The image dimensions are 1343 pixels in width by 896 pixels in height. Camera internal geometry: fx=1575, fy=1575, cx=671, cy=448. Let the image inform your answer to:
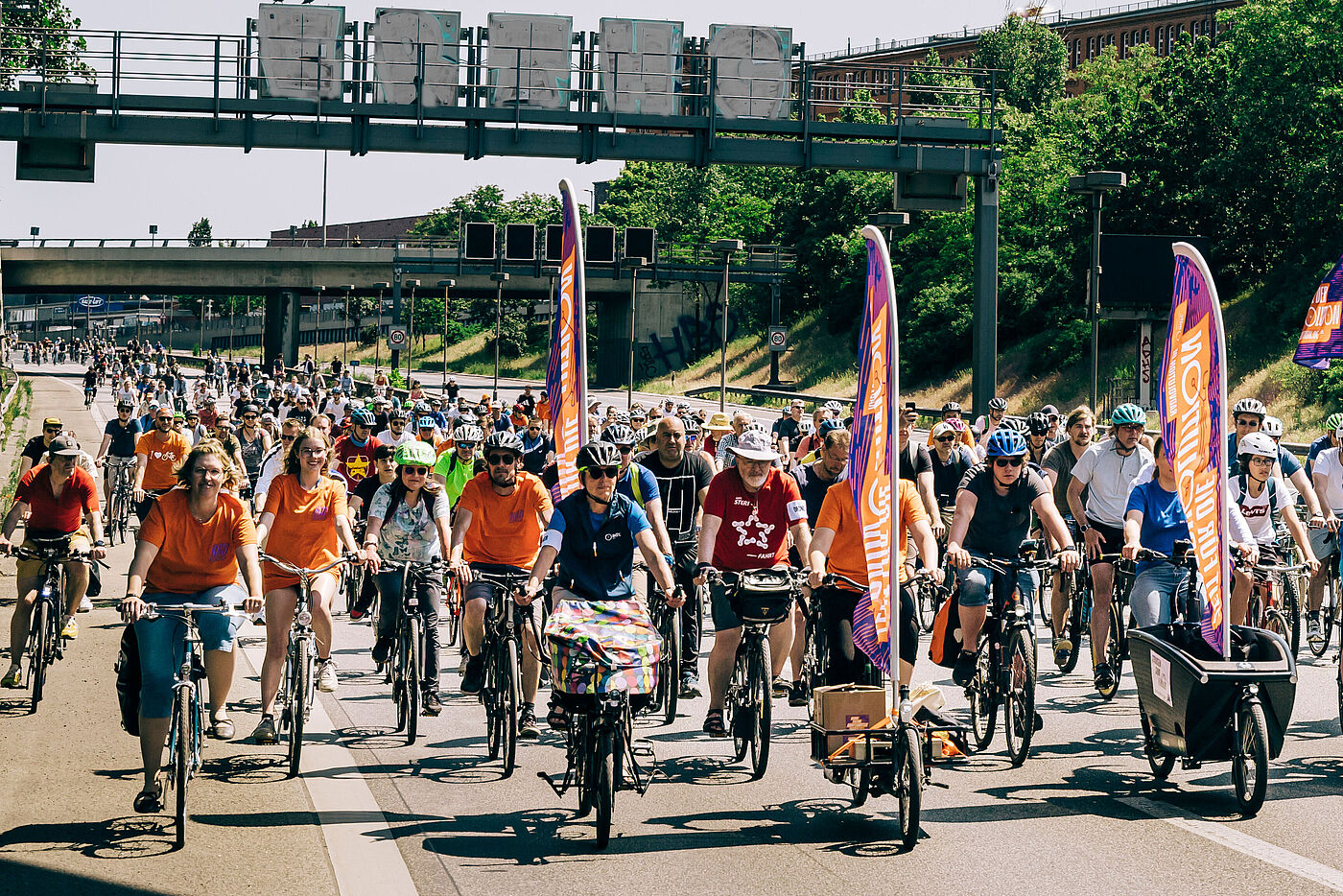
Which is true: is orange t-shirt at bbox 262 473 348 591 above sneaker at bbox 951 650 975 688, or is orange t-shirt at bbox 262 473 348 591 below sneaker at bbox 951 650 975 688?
above

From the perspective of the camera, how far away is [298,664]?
866cm

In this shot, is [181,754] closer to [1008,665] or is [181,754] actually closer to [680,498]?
[1008,665]

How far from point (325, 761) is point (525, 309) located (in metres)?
108

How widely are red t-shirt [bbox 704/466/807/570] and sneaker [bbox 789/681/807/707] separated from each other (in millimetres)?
908

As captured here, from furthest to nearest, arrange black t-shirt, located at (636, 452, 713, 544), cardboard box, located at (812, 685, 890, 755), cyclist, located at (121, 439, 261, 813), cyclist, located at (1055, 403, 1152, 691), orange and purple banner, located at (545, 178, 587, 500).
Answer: black t-shirt, located at (636, 452, 713, 544) < cyclist, located at (1055, 403, 1152, 691) < orange and purple banner, located at (545, 178, 587, 500) < cyclist, located at (121, 439, 261, 813) < cardboard box, located at (812, 685, 890, 755)

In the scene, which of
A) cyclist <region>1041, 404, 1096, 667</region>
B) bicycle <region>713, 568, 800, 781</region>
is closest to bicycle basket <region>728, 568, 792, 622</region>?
bicycle <region>713, 568, 800, 781</region>

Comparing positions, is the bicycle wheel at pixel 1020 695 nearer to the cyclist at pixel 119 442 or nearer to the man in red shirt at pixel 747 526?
the man in red shirt at pixel 747 526

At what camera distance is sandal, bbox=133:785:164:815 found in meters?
7.44

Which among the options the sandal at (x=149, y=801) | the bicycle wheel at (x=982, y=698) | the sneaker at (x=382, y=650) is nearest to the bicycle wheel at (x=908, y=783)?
the bicycle wheel at (x=982, y=698)

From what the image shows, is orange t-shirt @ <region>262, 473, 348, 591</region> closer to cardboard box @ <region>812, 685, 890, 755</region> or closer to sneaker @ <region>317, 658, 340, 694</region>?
sneaker @ <region>317, 658, 340, 694</region>

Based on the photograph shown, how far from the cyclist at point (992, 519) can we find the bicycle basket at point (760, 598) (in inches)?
43.7

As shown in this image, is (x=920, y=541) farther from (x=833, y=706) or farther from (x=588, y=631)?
(x=588, y=631)

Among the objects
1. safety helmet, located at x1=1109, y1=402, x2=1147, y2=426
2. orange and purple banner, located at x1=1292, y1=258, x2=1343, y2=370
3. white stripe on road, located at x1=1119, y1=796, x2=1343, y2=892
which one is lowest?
white stripe on road, located at x1=1119, y1=796, x2=1343, y2=892

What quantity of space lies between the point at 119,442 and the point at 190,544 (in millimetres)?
14640
